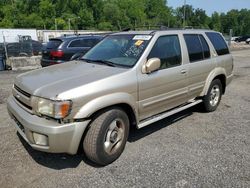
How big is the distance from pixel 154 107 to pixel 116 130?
2.69ft

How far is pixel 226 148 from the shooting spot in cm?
415

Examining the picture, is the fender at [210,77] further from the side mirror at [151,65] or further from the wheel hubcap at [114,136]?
the wheel hubcap at [114,136]

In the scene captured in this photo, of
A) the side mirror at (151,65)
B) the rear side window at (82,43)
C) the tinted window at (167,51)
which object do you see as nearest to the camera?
the side mirror at (151,65)

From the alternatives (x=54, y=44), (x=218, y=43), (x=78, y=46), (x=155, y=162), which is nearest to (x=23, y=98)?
(x=155, y=162)

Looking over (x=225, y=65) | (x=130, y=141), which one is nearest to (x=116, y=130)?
(x=130, y=141)

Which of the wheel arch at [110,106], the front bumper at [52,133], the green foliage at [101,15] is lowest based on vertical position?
the front bumper at [52,133]

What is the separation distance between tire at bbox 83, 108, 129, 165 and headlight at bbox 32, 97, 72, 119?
43 cm

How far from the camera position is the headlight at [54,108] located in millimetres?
3088

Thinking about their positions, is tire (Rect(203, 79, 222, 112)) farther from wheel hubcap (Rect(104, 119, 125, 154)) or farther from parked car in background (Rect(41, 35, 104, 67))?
parked car in background (Rect(41, 35, 104, 67))

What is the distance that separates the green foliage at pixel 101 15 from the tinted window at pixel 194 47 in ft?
253

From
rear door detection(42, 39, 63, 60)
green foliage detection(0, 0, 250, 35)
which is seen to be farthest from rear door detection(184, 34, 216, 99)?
green foliage detection(0, 0, 250, 35)

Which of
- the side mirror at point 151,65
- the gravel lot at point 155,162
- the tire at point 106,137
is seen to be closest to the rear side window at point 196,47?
the side mirror at point 151,65

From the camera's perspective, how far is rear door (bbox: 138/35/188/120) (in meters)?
4.00

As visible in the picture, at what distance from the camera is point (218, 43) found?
595 cm
